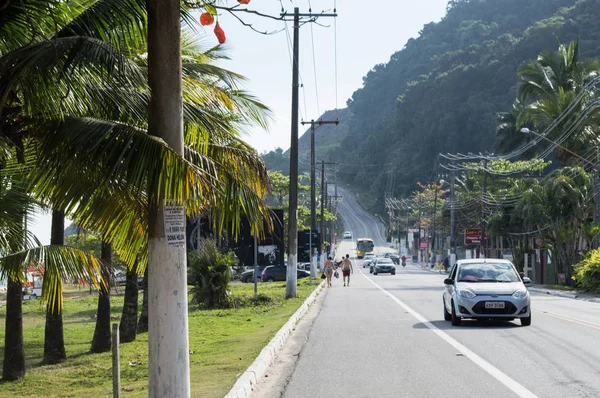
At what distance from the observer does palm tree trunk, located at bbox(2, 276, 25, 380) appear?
17875mm

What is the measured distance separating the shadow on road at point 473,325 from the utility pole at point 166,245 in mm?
12083

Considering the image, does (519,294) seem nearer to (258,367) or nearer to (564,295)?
(258,367)

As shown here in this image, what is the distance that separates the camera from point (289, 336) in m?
19.1

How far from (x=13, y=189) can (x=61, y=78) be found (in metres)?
4.19

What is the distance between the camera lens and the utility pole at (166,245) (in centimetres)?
863

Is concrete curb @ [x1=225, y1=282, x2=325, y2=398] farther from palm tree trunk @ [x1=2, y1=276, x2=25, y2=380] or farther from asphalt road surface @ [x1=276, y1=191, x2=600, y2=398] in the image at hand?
palm tree trunk @ [x1=2, y1=276, x2=25, y2=380]

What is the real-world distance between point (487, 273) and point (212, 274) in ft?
43.1

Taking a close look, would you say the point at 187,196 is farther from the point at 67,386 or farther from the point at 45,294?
the point at 67,386

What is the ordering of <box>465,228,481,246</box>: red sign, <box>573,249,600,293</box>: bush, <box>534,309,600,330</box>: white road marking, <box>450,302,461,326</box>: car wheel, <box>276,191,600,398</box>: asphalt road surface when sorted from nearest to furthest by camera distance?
<box>276,191,600,398</box>: asphalt road surface < <box>534,309,600,330</box>: white road marking < <box>450,302,461,326</box>: car wheel < <box>573,249,600,293</box>: bush < <box>465,228,481,246</box>: red sign

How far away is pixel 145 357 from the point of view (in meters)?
19.4

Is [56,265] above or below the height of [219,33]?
below

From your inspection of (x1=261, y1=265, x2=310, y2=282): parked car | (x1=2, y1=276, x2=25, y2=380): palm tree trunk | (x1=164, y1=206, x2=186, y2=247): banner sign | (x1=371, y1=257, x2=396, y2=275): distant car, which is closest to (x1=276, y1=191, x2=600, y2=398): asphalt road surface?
(x1=164, y1=206, x2=186, y2=247): banner sign

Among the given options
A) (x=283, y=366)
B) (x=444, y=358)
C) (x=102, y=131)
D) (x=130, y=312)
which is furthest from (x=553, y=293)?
(x=102, y=131)

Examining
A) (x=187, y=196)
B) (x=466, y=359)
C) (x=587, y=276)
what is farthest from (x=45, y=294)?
(x=587, y=276)
